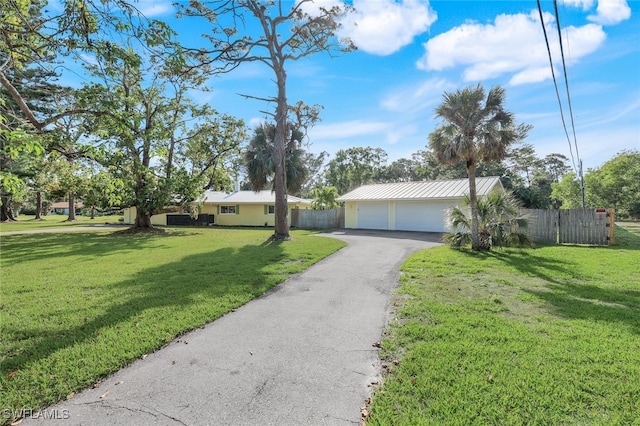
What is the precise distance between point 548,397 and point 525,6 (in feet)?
25.1

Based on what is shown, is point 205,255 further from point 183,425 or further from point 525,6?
point 525,6

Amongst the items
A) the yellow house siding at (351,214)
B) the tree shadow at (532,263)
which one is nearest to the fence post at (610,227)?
the tree shadow at (532,263)

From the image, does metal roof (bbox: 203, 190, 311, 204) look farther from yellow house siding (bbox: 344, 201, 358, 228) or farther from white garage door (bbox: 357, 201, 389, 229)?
white garage door (bbox: 357, 201, 389, 229)

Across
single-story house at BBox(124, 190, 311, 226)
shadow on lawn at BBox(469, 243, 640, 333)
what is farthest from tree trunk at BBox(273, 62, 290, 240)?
single-story house at BBox(124, 190, 311, 226)

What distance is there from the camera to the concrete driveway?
259 centimetres

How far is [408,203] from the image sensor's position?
69.8 ft

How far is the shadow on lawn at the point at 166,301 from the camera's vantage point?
387 centimetres

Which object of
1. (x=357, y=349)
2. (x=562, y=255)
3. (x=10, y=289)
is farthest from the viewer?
(x=562, y=255)

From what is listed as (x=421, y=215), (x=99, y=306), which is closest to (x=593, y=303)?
(x=99, y=306)

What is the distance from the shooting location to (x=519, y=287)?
260 inches

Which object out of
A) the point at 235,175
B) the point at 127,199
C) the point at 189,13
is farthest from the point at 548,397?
the point at 235,175

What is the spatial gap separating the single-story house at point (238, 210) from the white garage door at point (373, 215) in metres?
7.46

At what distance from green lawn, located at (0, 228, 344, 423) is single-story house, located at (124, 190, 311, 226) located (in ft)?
60.6

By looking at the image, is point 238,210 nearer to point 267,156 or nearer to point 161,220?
point 161,220
